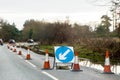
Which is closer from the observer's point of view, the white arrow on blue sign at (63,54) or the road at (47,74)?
the road at (47,74)

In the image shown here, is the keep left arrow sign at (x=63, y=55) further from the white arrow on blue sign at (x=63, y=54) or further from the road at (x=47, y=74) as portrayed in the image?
the road at (x=47, y=74)

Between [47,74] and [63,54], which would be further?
[63,54]

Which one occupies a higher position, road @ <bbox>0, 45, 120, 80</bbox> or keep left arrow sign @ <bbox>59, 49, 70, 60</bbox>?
keep left arrow sign @ <bbox>59, 49, 70, 60</bbox>

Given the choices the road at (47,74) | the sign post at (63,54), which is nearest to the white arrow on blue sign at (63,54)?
the sign post at (63,54)

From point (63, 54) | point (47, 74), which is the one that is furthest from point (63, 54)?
point (47, 74)

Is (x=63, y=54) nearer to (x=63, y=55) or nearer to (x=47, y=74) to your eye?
(x=63, y=55)

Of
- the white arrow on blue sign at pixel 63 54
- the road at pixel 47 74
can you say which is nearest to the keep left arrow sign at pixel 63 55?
the white arrow on blue sign at pixel 63 54

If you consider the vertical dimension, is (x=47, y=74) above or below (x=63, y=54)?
below

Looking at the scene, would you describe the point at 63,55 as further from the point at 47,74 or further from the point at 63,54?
Answer: the point at 47,74

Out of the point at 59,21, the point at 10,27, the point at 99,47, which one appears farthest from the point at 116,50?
the point at 10,27

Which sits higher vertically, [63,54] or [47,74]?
[63,54]

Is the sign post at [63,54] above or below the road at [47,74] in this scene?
above

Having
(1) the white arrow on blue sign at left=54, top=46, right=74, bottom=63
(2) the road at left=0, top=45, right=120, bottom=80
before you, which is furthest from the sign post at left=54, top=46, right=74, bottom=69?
(2) the road at left=0, top=45, right=120, bottom=80

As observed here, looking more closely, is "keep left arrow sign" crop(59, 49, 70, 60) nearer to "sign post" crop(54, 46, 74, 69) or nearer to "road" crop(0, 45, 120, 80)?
"sign post" crop(54, 46, 74, 69)
